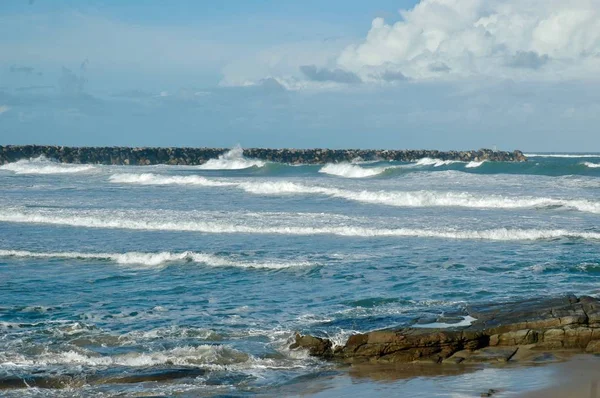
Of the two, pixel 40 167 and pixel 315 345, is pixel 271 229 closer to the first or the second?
pixel 315 345

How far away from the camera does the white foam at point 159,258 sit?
14.6 m

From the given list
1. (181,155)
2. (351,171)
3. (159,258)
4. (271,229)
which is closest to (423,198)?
(271,229)

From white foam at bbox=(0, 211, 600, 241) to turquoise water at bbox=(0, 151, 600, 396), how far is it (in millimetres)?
66

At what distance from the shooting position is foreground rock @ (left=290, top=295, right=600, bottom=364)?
8.53m

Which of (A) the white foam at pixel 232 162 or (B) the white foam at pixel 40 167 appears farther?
(A) the white foam at pixel 232 162

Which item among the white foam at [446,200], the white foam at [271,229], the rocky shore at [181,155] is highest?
the rocky shore at [181,155]

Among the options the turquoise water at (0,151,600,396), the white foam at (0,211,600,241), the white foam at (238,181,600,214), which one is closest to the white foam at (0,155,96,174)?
the white foam at (238,181,600,214)

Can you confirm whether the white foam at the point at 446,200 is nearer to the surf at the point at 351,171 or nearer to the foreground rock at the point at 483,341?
the foreground rock at the point at 483,341

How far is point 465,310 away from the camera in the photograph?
986 cm

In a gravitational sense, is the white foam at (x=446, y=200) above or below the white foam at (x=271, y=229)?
above

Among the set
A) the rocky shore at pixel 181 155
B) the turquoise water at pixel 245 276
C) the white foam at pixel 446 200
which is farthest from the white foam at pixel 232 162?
the turquoise water at pixel 245 276

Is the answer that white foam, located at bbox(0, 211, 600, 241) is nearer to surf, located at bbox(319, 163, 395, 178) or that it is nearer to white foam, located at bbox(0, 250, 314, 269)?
white foam, located at bbox(0, 250, 314, 269)

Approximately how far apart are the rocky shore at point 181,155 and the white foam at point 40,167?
4.87 ft

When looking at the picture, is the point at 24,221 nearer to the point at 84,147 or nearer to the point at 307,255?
the point at 307,255
